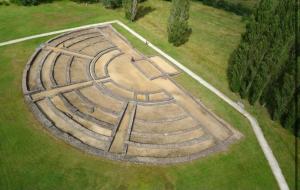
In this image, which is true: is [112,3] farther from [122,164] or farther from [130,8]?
[122,164]

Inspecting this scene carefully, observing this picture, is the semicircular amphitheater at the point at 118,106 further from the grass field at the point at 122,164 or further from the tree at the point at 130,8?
the tree at the point at 130,8

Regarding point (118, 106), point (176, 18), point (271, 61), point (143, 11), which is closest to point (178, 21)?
point (176, 18)

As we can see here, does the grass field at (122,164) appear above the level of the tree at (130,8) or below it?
below

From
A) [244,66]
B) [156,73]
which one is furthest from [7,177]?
[244,66]

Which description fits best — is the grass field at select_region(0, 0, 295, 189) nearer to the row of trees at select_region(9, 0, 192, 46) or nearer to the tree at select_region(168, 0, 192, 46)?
the tree at select_region(168, 0, 192, 46)

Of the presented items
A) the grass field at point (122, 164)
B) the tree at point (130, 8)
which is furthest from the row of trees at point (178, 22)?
the grass field at point (122, 164)

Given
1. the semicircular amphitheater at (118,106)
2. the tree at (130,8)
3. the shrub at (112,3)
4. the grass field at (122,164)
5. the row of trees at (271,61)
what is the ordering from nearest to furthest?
the grass field at (122,164) → the semicircular amphitheater at (118,106) → the row of trees at (271,61) → the tree at (130,8) → the shrub at (112,3)
